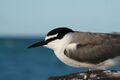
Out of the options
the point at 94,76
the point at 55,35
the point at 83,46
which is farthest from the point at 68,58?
the point at 94,76

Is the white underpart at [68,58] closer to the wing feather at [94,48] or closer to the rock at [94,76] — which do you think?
the wing feather at [94,48]

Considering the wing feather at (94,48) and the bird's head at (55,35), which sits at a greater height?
the bird's head at (55,35)

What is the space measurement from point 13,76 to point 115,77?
122 ft

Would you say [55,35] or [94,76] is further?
[55,35]

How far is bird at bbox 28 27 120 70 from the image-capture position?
15.2 m

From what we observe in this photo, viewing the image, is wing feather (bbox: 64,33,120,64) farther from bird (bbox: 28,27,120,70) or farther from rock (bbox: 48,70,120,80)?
rock (bbox: 48,70,120,80)

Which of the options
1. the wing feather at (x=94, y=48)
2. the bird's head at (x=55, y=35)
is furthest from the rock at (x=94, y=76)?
the bird's head at (x=55, y=35)

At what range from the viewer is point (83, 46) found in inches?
606

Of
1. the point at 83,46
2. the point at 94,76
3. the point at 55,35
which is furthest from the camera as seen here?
the point at 83,46

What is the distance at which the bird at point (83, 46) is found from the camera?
15.2m

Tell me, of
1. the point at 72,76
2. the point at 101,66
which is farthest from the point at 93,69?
the point at 72,76

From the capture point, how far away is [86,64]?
1536cm

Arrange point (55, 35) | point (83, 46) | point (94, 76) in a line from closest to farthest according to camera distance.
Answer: point (94, 76) → point (55, 35) → point (83, 46)

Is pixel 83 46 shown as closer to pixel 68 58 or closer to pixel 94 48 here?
pixel 94 48
